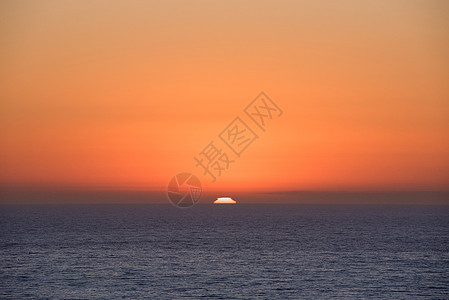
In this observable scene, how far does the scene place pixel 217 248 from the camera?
449ft

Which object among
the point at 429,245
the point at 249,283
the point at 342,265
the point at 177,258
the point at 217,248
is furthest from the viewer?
the point at 429,245

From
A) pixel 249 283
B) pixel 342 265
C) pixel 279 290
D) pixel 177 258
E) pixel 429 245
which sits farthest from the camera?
pixel 429 245

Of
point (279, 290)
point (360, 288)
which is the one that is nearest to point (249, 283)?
point (279, 290)

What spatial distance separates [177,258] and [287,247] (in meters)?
34.8

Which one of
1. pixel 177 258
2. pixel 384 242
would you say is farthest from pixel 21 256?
pixel 384 242

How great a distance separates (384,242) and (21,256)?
96387mm

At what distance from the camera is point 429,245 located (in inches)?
5782

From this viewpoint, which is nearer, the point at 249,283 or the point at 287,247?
the point at 249,283

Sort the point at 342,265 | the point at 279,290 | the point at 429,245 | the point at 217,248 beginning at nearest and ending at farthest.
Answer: the point at 279,290 < the point at 342,265 < the point at 217,248 < the point at 429,245

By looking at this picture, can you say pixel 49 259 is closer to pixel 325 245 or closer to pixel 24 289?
pixel 24 289

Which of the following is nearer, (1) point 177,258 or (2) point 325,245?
(1) point 177,258

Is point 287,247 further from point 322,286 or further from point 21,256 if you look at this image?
point 21,256

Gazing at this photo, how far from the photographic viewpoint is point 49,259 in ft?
373

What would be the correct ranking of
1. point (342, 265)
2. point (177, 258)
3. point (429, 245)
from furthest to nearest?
point (429, 245)
point (177, 258)
point (342, 265)
